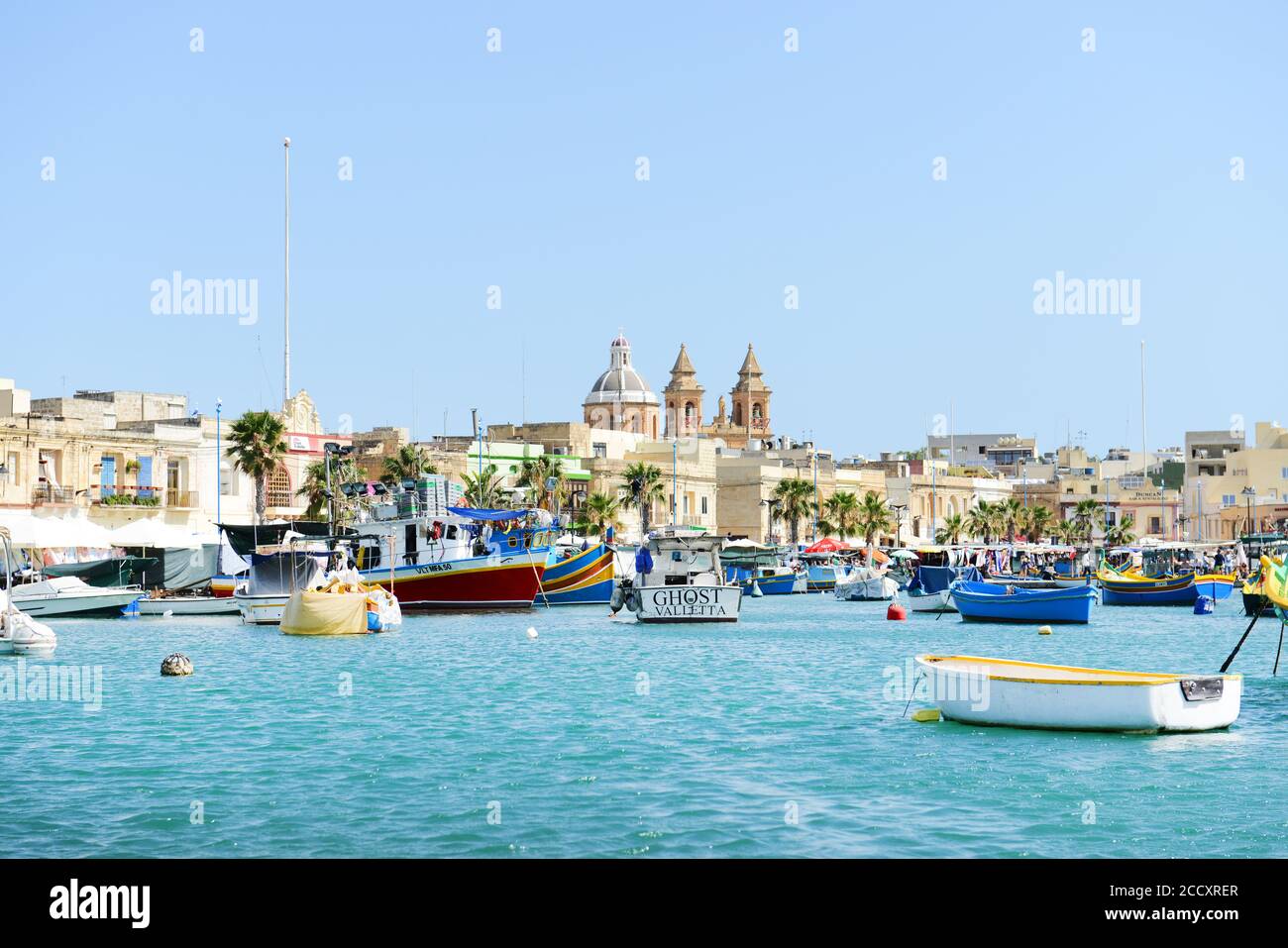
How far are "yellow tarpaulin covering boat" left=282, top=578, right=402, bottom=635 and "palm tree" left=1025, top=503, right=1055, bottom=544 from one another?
92665 millimetres

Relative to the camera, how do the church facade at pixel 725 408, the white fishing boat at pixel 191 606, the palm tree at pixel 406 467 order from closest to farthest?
the white fishing boat at pixel 191 606
the palm tree at pixel 406 467
the church facade at pixel 725 408

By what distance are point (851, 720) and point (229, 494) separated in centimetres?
5344

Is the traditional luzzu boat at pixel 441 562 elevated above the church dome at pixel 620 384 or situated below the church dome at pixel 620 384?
below

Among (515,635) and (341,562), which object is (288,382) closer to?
(341,562)

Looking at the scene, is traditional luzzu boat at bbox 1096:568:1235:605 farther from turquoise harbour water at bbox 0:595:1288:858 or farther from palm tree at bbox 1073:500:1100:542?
palm tree at bbox 1073:500:1100:542

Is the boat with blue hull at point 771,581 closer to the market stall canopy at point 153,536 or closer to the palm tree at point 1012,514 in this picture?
the market stall canopy at point 153,536

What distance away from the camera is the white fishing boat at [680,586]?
49.8 m

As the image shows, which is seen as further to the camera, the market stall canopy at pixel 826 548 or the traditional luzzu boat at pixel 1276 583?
the market stall canopy at pixel 826 548

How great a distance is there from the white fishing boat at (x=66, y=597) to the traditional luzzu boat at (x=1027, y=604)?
27527mm

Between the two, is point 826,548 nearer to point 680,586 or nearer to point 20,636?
point 680,586

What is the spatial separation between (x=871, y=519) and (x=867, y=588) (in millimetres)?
38405

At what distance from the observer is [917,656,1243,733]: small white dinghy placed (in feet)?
70.3

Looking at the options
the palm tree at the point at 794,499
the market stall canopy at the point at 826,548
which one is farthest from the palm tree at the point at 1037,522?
the market stall canopy at the point at 826,548

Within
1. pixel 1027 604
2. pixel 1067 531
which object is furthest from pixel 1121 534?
pixel 1027 604
